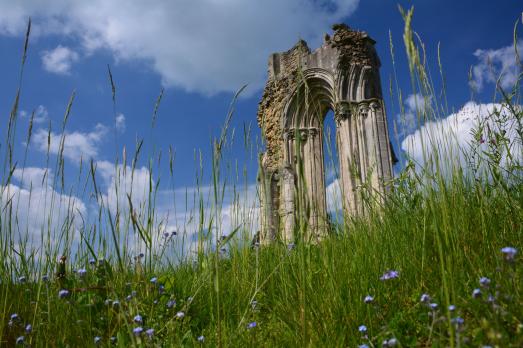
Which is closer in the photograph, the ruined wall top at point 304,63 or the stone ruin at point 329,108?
the stone ruin at point 329,108

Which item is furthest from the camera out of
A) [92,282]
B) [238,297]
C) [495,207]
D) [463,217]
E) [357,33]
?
[357,33]

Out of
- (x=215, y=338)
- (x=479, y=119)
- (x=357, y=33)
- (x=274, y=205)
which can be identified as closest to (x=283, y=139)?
(x=274, y=205)

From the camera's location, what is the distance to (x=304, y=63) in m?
11.5

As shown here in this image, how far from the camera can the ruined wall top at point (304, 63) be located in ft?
33.7

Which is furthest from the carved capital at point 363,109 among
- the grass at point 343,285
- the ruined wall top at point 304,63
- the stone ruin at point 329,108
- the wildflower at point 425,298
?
the wildflower at point 425,298

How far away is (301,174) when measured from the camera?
46.3 inches

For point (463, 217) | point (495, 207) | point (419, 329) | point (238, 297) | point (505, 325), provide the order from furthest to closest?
point (238, 297), point (495, 207), point (463, 217), point (419, 329), point (505, 325)

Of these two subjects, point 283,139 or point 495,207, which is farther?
point 283,139

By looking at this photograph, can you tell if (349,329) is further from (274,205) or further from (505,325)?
(274,205)

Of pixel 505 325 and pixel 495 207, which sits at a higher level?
pixel 495 207

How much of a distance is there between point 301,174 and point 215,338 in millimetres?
964

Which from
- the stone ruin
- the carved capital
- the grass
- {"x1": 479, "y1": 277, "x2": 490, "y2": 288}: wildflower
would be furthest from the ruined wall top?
A: {"x1": 479, "y1": 277, "x2": 490, "y2": 288}: wildflower

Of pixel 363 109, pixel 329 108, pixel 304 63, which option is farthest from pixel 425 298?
pixel 329 108

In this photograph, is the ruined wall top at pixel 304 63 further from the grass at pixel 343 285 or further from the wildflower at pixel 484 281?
the wildflower at pixel 484 281
